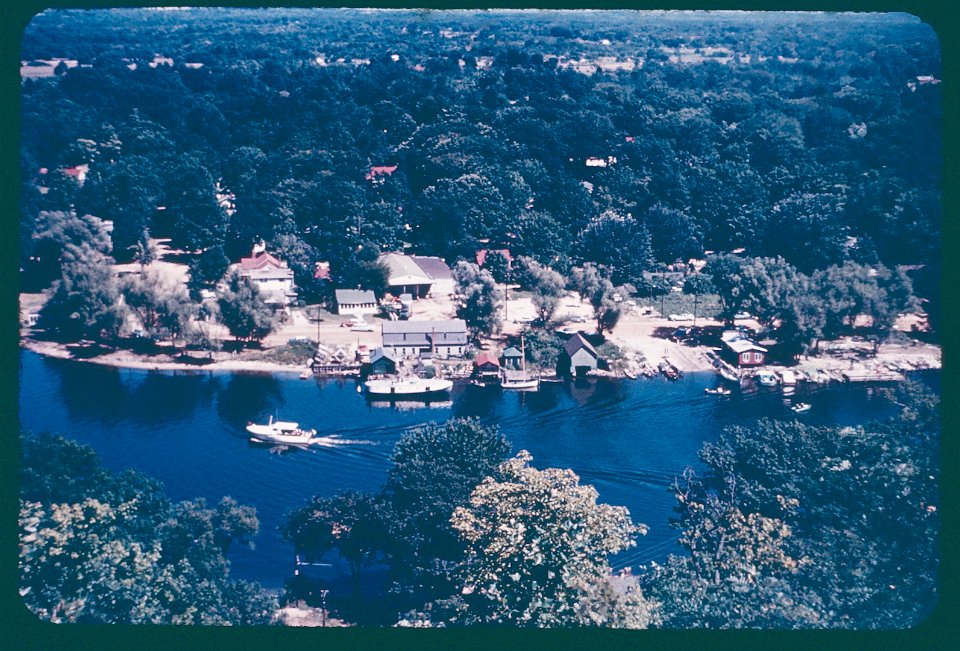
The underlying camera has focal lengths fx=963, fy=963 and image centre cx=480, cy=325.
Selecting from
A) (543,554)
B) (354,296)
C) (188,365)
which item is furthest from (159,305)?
(543,554)

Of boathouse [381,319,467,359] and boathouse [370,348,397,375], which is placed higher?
boathouse [381,319,467,359]

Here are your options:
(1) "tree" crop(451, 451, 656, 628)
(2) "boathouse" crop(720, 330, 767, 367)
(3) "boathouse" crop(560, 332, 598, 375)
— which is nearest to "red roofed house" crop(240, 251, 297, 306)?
(3) "boathouse" crop(560, 332, 598, 375)

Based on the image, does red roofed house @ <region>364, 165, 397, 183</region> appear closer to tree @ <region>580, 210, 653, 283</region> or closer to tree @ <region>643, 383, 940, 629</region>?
tree @ <region>580, 210, 653, 283</region>

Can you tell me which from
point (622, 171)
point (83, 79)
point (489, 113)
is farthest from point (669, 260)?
point (83, 79)

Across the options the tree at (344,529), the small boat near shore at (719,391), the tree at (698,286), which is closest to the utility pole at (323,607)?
the tree at (344,529)

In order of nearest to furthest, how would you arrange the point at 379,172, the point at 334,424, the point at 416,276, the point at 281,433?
the point at 281,433, the point at 334,424, the point at 416,276, the point at 379,172

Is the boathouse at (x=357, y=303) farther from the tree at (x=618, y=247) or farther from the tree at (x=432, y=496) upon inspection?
the tree at (x=432, y=496)

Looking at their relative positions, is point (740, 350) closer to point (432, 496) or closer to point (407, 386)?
point (407, 386)
